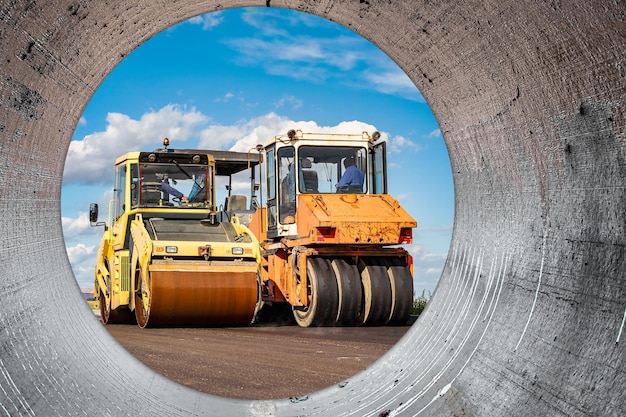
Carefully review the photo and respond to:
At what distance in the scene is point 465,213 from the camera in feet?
10.8

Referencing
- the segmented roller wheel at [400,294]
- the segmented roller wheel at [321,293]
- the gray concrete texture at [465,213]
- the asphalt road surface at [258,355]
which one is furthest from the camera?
the segmented roller wheel at [400,294]

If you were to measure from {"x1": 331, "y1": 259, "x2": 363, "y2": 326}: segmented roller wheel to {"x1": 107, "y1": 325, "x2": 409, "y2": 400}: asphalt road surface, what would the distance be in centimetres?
17

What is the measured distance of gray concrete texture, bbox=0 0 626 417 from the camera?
7.23 ft

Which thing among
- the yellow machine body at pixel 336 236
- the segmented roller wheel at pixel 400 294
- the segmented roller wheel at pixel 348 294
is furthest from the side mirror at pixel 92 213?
the segmented roller wheel at pixel 400 294

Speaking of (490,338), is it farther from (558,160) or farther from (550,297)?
(558,160)

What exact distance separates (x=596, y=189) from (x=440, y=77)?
92 centimetres

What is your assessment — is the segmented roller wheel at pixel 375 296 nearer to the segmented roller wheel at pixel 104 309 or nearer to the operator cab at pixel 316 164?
the operator cab at pixel 316 164

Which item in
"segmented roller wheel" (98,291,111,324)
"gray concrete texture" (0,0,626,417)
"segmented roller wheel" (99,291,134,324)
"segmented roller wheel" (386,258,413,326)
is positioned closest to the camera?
"gray concrete texture" (0,0,626,417)

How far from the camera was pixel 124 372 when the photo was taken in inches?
121

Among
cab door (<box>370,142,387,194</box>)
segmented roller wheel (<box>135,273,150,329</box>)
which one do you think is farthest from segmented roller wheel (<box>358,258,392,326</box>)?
segmented roller wheel (<box>135,273,150,329</box>)

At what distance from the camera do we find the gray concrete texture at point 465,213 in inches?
86.8

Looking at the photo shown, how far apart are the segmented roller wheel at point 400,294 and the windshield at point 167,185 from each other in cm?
308

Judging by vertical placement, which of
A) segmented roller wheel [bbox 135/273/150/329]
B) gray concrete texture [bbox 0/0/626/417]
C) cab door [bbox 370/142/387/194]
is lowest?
segmented roller wheel [bbox 135/273/150/329]

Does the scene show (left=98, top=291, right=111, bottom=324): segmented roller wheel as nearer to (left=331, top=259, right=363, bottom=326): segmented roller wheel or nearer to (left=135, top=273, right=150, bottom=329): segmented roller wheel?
(left=135, top=273, right=150, bottom=329): segmented roller wheel
